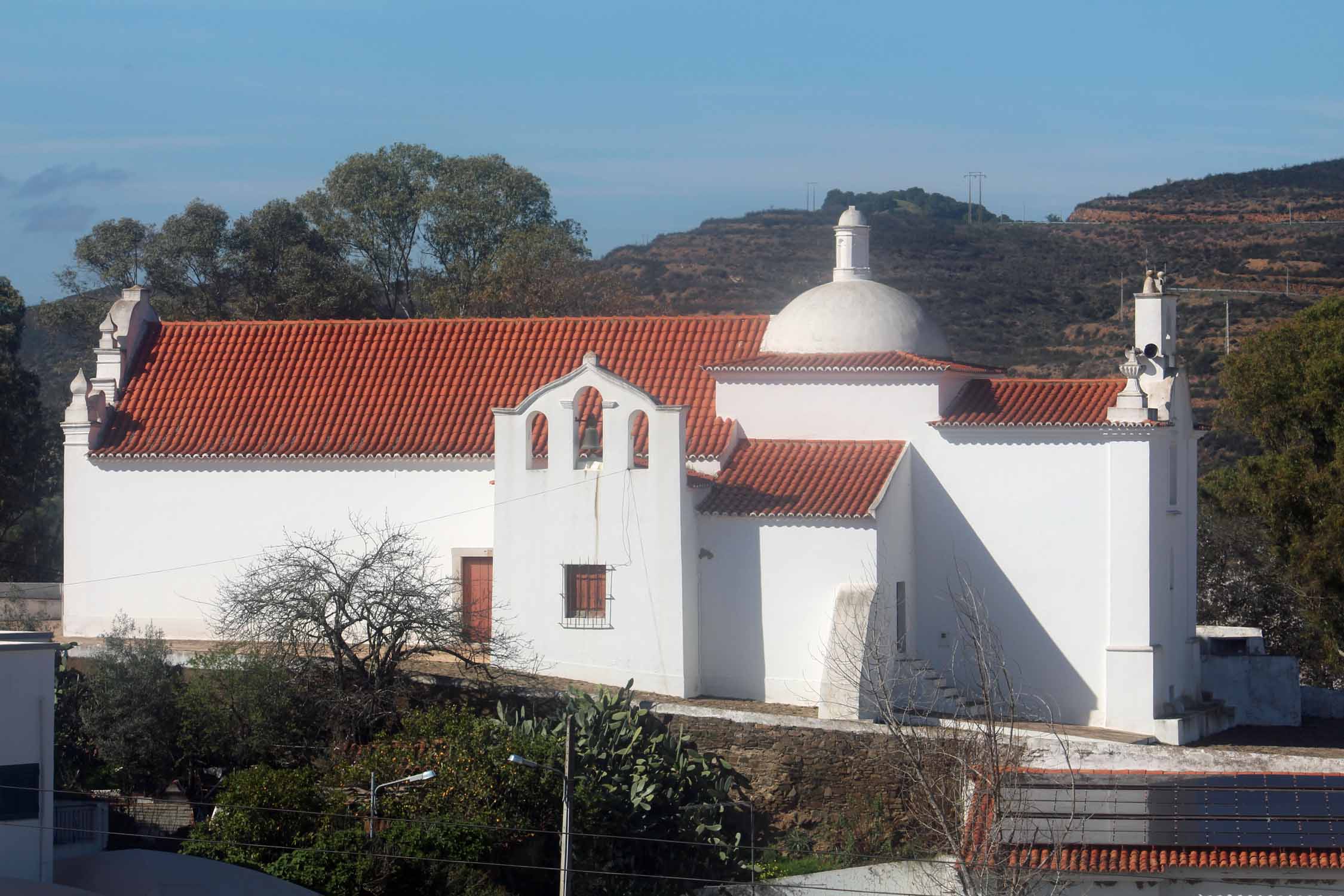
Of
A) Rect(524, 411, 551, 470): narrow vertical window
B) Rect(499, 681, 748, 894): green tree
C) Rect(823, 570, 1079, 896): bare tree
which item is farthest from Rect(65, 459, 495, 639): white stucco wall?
Rect(823, 570, 1079, 896): bare tree

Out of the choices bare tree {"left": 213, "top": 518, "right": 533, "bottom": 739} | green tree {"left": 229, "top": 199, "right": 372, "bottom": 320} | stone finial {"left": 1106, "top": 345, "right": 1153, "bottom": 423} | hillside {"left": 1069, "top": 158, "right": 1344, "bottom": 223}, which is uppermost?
hillside {"left": 1069, "top": 158, "right": 1344, "bottom": 223}

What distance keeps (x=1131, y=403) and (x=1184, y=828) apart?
7381mm

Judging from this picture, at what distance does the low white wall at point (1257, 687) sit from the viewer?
2895 centimetres

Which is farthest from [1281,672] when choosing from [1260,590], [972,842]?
[972,842]

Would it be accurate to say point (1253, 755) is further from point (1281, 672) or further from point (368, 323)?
point (368, 323)

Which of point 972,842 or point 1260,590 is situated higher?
point 1260,590

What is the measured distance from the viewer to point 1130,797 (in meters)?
21.8

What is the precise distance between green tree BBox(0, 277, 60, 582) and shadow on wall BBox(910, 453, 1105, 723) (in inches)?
1024

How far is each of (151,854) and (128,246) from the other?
89.9 feet

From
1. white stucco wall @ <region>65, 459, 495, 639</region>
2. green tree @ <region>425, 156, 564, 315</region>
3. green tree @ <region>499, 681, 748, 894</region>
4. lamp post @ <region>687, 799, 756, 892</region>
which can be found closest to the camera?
green tree @ <region>499, 681, 748, 894</region>

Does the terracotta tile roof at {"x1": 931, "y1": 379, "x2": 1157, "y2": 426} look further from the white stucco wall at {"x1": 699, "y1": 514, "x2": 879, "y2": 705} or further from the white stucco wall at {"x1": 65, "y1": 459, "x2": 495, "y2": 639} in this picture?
the white stucco wall at {"x1": 65, "y1": 459, "x2": 495, "y2": 639}

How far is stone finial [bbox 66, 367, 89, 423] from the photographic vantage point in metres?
29.8

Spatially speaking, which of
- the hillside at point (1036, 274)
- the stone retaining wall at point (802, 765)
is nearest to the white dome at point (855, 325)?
the stone retaining wall at point (802, 765)

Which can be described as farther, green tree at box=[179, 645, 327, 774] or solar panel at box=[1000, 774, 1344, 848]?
green tree at box=[179, 645, 327, 774]
